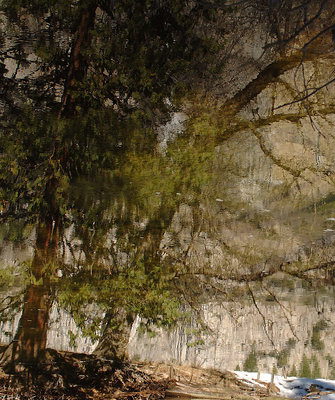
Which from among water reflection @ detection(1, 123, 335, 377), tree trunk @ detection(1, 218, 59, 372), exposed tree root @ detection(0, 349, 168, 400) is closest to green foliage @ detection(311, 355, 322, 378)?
water reflection @ detection(1, 123, 335, 377)

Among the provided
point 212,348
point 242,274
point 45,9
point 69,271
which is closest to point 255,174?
point 242,274

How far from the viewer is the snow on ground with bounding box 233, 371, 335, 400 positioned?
158 centimetres

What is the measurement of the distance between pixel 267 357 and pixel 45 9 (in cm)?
169

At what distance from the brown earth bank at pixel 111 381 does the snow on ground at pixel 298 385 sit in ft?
0.08

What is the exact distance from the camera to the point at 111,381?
5.53ft

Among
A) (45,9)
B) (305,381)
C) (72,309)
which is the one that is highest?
(45,9)

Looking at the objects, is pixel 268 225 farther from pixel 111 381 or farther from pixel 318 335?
pixel 111 381

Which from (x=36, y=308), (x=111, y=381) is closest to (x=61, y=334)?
(x=36, y=308)

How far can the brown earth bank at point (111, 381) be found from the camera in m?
1.64

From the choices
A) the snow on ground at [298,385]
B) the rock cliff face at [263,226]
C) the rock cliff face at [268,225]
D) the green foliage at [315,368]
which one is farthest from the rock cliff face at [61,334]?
the green foliage at [315,368]

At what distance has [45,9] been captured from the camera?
1.95 m

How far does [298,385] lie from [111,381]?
682 mm

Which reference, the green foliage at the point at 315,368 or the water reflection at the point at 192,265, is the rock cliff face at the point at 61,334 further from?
the green foliage at the point at 315,368

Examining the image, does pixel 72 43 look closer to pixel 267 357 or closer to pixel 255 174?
pixel 255 174
